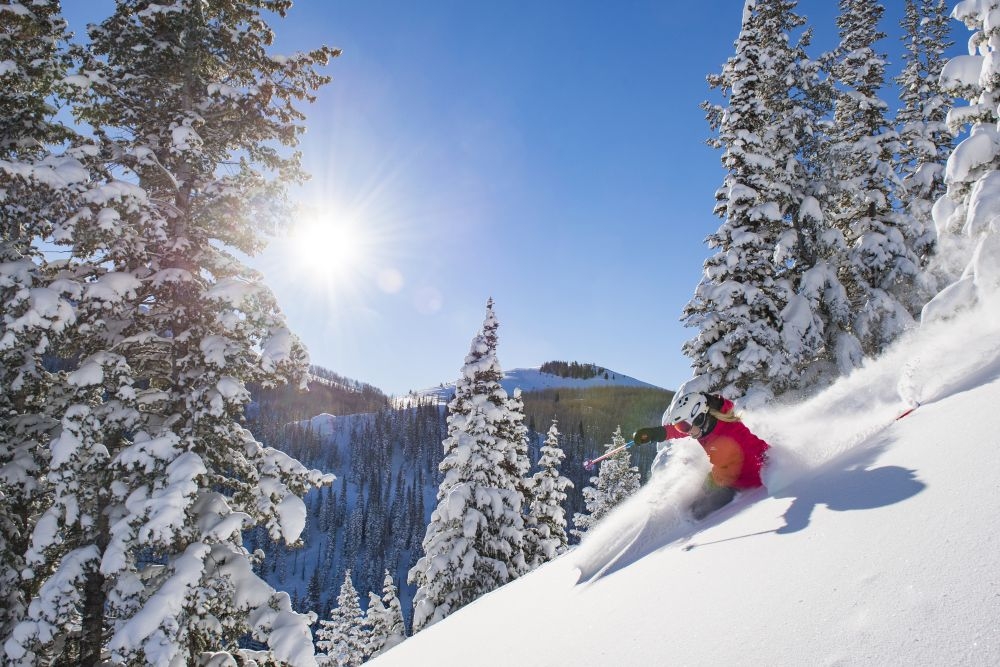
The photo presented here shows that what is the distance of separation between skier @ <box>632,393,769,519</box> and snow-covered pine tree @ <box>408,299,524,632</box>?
13.2 meters

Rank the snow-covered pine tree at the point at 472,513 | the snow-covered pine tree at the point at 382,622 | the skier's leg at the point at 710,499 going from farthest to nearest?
the snow-covered pine tree at the point at 382,622 < the snow-covered pine tree at the point at 472,513 < the skier's leg at the point at 710,499

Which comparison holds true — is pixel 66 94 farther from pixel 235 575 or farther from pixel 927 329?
pixel 927 329

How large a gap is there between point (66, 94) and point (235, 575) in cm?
844

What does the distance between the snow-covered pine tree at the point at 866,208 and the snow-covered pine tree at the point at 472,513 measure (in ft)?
38.5

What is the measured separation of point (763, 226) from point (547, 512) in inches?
621

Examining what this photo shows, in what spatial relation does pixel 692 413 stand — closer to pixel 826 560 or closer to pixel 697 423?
pixel 697 423

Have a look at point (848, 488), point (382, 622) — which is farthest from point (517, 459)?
point (848, 488)

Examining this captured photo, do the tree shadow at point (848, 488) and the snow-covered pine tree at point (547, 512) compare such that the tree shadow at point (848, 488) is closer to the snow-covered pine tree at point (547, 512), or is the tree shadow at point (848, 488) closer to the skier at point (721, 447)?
the skier at point (721, 447)

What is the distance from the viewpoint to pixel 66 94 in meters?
8.84

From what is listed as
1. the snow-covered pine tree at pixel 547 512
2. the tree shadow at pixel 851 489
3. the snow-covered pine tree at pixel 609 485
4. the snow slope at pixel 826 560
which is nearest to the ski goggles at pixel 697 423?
the snow slope at pixel 826 560

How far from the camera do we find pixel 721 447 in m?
5.87

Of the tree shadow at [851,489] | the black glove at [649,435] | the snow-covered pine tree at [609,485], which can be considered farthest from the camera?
the snow-covered pine tree at [609,485]

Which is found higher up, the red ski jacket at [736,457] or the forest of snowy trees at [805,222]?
the forest of snowy trees at [805,222]

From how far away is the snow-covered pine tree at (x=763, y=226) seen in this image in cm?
1520
